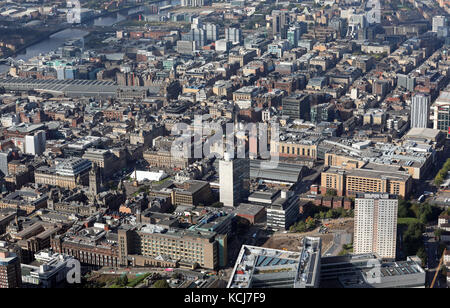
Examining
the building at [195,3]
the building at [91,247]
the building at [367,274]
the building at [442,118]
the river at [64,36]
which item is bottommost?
the building at [91,247]

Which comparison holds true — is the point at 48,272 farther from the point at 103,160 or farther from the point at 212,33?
the point at 212,33

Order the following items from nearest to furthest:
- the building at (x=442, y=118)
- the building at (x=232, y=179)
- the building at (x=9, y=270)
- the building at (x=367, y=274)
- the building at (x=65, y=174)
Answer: the building at (x=367, y=274) < the building at (x=9, y=270) < the building at (x=232, y=179) < the building at (x=65, y=174) < the building at (x=442, y=118)

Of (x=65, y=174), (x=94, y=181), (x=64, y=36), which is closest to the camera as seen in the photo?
(x=94, y=181)

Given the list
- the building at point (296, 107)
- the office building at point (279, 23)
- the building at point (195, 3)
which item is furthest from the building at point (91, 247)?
the building at point (195, 3)

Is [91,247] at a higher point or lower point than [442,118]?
lower

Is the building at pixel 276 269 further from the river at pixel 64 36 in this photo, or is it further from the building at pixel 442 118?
the river at pixel 64 36

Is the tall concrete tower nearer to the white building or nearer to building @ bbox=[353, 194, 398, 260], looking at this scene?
the white building

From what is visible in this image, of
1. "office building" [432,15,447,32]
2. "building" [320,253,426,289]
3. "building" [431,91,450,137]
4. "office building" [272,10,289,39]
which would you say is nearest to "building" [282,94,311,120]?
"building" [431,91,450,137]

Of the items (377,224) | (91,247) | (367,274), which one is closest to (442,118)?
(377,224)
